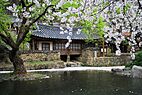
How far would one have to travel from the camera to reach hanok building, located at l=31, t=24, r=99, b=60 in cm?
3309

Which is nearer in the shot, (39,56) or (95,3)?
(95,3)

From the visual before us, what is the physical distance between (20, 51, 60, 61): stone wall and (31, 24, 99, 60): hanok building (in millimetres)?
3378

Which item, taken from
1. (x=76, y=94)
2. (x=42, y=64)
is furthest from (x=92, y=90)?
(x=42, y=64)

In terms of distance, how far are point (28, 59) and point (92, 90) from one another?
1590 cm

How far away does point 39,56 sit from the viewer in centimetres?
2903

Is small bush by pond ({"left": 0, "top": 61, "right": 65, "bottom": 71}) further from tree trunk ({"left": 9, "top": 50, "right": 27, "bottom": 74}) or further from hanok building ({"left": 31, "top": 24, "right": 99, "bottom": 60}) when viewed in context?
tree trunk ({"left": 9, "top": 50, "right": 27, "bottom": 74})

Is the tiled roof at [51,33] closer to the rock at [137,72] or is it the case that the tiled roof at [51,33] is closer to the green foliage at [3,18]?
the green foliage at [3,18]

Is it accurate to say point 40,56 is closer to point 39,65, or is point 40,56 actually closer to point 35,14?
point 39,65

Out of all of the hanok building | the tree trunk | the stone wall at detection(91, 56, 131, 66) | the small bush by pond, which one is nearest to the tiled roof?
the hanok building

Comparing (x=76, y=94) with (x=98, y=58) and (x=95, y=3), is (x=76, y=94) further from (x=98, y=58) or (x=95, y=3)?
(x=98, y=58)

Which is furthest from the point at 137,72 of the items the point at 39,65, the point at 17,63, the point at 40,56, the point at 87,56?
the point at 87,56

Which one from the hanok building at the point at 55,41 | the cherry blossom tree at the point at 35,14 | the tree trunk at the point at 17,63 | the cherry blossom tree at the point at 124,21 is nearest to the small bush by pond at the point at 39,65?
the hanok building at the point at 55,41

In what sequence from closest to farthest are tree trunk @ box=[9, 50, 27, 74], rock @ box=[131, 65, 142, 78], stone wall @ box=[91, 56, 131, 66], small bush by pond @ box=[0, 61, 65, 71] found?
rock @ box=[131, 65, 142, 78] < tree trunk @ box=[9, 50, 27, 74] < small bush by pond @ box=[0, 61, 65, 71] < stone wall @ box=[91, 56, 131, 66]

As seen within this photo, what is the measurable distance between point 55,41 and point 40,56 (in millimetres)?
5771
